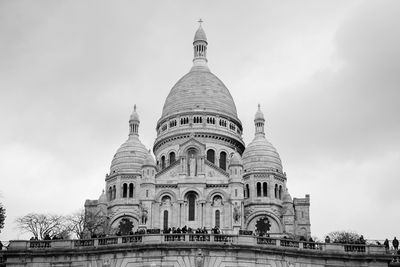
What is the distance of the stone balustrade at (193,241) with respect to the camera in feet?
147

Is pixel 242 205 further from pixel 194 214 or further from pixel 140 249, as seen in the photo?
pixel 140 249

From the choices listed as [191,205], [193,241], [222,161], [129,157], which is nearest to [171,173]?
[191,205]

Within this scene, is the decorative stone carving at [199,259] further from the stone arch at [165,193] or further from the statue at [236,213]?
the stone arch at [165,193]

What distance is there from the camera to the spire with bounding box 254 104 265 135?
119650 millimetres

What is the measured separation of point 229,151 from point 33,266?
7156cm

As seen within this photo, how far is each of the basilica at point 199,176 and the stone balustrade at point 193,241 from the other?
4546cm

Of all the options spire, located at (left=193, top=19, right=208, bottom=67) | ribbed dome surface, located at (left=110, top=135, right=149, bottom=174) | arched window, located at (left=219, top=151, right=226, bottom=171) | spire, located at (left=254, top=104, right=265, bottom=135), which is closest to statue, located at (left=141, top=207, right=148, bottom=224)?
ribbed dome surface, located at (left=110, top=135, right=149, bottom=174)

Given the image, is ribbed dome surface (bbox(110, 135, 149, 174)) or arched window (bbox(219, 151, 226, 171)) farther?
arched window (bbox(219, 151, 226, 171))

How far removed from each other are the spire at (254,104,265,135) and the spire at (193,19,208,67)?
15383 millimetres

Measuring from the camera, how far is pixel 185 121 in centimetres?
11806

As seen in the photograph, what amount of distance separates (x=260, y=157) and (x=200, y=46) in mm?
29457

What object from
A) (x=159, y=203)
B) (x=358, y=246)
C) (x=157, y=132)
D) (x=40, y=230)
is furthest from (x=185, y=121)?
(x=358, y=246)

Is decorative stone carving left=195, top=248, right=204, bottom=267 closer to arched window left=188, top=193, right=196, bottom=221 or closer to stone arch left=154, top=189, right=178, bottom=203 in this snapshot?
arched window left=188, top=193, right=196, bottom=221

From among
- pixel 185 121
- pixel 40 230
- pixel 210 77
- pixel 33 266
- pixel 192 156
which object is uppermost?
pixel 210 77
